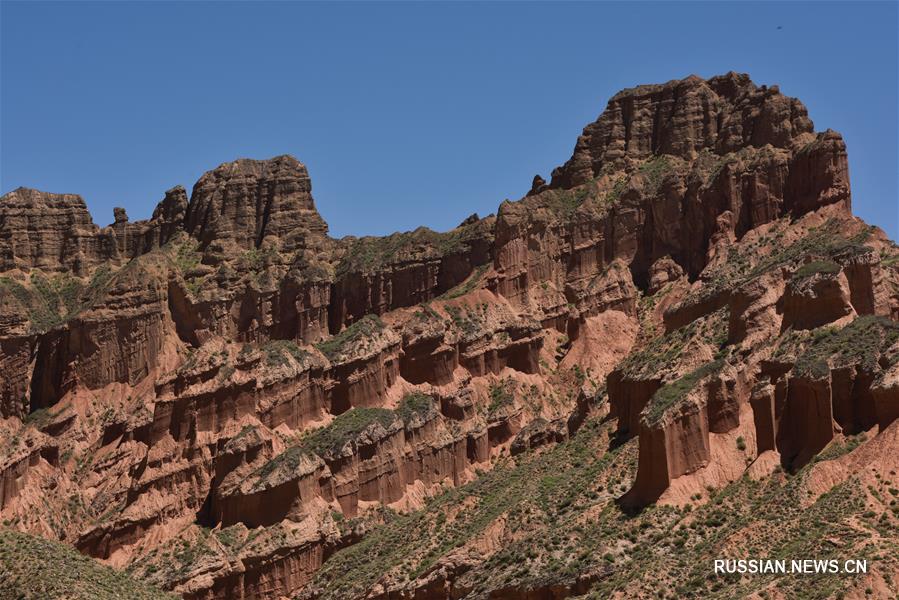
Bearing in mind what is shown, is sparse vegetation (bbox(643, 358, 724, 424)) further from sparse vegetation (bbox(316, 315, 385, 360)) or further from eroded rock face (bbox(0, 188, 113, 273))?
eroded rock face (bbox(0, 188, 113, 273))

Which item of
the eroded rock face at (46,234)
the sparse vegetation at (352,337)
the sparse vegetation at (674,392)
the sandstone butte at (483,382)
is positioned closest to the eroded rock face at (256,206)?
the sandstone butte at (483,382)

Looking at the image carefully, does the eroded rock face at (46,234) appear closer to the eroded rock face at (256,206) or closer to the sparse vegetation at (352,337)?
the eroded rock face at (256,206)

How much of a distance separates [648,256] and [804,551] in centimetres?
5735

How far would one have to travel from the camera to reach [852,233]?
427 ft

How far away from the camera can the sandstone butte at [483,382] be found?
347 feet

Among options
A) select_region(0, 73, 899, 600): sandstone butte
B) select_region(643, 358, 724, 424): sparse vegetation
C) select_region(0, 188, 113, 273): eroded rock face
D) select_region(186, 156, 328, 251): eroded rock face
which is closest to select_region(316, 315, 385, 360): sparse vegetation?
select_region(0, 73, 899, 600): sandstone butte

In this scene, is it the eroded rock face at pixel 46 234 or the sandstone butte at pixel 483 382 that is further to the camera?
the eroded rock face at pixel 46 234

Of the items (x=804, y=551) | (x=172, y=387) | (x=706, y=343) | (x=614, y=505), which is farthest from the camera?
(x=172, y=387)

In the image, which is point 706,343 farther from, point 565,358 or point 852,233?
point 565,358

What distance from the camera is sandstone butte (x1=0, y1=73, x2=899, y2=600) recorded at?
347 ft

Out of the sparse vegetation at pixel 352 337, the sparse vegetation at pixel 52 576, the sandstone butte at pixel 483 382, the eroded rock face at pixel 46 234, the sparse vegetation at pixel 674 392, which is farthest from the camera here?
the eroded rock face at pixel 46 234

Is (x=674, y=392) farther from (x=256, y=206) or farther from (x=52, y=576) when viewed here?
(x=256, y=206)

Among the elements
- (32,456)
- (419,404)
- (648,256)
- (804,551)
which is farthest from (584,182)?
(804,551)

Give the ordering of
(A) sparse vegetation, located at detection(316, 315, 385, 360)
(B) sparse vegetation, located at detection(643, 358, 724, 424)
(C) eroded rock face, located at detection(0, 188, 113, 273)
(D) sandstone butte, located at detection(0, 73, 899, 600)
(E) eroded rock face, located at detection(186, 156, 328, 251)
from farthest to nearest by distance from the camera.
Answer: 1. (E) eroded rock face, located at detection(186, 156, 328, 251)
2. (C) eroded rock face, located at detection(0, 188, 113, 273)
3. (A) sparse vegetation, located at detection(316, 315, 385, 360)
4. (B) sparse vegetation, located at detection(643, 358, 724, 424)
5. (D) sandstone butte, located at detection(0, 73, 899, 600)
